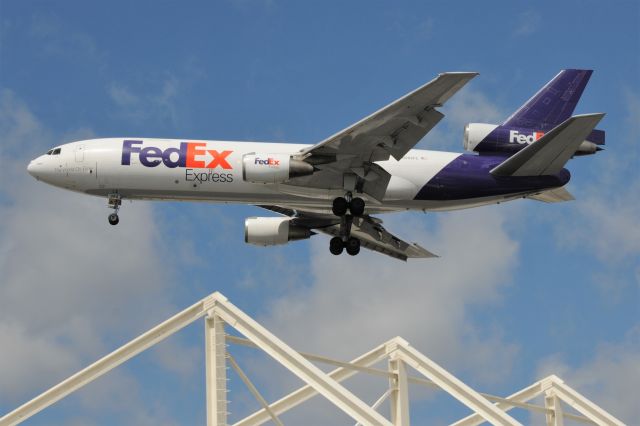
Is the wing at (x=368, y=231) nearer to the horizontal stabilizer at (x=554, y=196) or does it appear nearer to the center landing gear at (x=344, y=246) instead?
the center landing gear at (x=344, y=246)

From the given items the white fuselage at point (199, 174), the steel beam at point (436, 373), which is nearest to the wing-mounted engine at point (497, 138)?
the white fuselage at point (199, 174)

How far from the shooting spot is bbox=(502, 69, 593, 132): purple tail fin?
51.2 m

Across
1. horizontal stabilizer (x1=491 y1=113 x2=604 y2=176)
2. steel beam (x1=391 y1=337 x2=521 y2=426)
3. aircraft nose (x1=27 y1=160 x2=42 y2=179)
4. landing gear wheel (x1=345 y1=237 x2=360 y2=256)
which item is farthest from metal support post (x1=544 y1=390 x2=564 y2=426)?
aircraft nose (x1=27 y1=160 x2=42 y2=179)

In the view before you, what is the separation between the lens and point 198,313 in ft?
118

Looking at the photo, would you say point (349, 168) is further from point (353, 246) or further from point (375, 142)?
point (353, 246)

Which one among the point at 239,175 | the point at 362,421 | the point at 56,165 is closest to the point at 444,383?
the point at 362,421

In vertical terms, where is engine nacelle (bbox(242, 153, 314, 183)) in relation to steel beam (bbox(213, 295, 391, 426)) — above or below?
above

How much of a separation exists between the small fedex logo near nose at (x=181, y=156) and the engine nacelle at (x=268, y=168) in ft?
8.03

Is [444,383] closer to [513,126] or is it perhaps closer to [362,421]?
[362,421]

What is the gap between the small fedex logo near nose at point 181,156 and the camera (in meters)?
48.8

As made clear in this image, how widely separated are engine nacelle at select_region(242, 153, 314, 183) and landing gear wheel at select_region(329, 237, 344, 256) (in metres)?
4.86

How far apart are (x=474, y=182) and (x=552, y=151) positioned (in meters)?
3.95

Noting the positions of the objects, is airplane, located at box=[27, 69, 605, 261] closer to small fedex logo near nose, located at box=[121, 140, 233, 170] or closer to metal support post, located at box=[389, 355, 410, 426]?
small fedex logo near nose, located at box=[121, 140, 233, 170]

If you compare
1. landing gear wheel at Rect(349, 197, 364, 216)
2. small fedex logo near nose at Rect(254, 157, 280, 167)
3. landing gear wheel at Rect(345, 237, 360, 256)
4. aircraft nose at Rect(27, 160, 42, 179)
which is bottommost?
landing gear wheel at Rect(345, 237, 360, 256)
